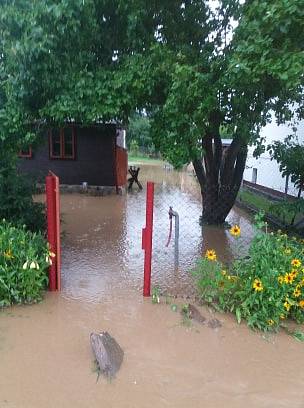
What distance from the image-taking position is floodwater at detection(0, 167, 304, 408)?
10.2 ft

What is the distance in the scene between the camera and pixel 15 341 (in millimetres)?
3797

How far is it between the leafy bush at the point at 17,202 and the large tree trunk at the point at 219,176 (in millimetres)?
3884

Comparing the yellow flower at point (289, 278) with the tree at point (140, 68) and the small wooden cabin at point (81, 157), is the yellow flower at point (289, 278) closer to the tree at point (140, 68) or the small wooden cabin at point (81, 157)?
the tree at point (140, 68)

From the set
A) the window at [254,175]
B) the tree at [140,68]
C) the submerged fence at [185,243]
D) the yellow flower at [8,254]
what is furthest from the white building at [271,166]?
the yellow flower at [8,254]

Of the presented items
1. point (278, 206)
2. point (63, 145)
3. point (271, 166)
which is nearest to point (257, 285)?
point (278, 206)

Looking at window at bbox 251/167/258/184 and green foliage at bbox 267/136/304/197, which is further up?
green foliage at bbox 267/136/304/197

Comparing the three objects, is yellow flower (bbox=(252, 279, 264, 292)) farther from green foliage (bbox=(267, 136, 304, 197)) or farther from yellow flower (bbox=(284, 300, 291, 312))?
green foliage (bbox=(267, 136, 304, 197))

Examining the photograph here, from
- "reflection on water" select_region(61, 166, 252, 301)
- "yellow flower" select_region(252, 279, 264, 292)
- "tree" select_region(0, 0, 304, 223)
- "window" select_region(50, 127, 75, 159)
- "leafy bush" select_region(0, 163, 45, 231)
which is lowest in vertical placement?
"reflection on water" select_region(61, 166, 252, 301)

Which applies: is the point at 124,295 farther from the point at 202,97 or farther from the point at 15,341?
the point at 202,97

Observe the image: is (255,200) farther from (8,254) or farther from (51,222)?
(8,254)

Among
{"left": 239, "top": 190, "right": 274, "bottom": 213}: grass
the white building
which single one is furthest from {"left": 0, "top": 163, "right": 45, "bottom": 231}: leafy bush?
the white building

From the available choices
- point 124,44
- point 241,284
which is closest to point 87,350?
point 241,284

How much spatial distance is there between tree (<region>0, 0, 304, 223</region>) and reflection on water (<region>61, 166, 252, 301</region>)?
184cm

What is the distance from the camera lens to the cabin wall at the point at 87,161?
14805 mm
